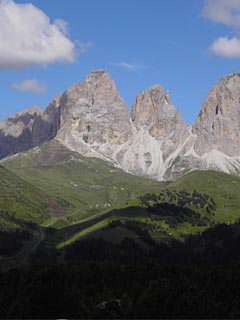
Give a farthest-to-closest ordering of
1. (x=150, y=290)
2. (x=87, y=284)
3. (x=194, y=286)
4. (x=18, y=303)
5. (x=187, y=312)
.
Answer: (x=87, y=284) → (x=194, y=286) → (x=150, y=290) → (x=187, y=312) → (x=18, y=303)

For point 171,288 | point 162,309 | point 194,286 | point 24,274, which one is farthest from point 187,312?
point 24,274

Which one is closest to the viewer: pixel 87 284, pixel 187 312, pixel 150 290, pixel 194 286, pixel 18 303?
pixel 18 303

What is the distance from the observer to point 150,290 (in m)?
147

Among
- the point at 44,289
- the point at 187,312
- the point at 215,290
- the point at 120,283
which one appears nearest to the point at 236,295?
the point at 215,290

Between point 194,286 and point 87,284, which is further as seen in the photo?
point 87,284

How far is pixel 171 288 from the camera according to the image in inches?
5802

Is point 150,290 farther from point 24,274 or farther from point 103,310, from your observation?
point 24,274

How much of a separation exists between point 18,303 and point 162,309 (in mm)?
35255

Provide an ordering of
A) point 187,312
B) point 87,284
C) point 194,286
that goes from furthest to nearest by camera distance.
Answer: point 87,284 → point 194,286 → point 187,312

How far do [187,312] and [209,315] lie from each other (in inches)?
380

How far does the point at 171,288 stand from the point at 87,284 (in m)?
31.9

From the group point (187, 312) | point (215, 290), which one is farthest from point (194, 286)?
point (187, 312)

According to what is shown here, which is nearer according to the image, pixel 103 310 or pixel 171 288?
pixel 103 310

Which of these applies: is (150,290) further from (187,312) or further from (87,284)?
(87,284)
